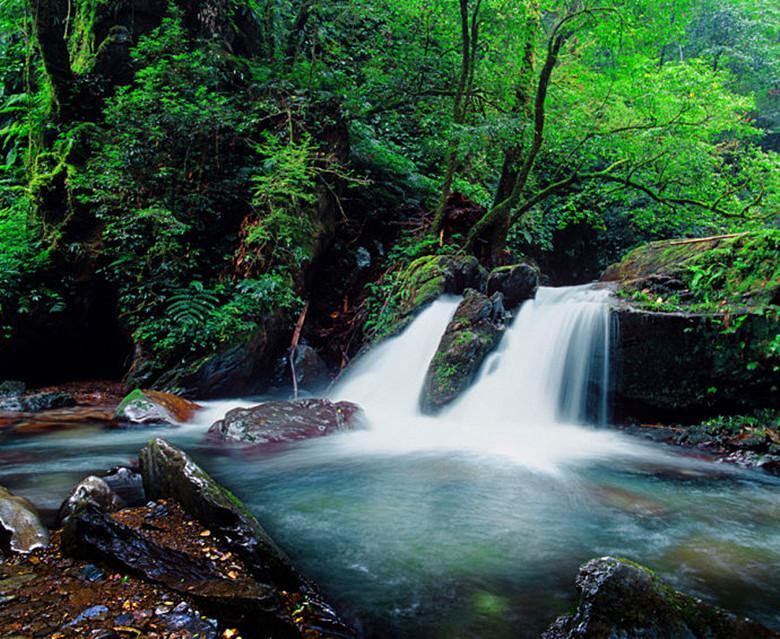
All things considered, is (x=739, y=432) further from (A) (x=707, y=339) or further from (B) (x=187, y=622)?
(B) (x=187, y=622)

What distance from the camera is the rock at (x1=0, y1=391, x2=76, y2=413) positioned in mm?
7320

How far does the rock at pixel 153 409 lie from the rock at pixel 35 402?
54.2 inches

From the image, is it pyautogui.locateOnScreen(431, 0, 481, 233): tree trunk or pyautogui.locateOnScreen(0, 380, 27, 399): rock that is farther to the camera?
pyautogui.locateOnScreen(431, 0, 481, 233): tree trunk

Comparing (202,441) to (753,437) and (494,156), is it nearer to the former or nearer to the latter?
(753,437)

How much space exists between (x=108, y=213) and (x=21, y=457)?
5408mm

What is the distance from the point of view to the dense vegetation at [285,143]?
29.1ft

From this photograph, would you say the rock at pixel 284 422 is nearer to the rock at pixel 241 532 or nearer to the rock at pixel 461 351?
the rock at pixel 461 351

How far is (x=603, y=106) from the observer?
471 inches

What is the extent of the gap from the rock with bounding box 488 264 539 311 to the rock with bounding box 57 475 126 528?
7.84 m

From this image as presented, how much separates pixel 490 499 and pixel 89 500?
3.17 metres

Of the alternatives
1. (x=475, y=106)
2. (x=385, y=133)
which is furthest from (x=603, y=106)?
(x=385, y=133)

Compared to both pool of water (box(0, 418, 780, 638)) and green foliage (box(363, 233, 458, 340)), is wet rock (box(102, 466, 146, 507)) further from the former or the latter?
green foliage (box(363, 233, 458, 340))

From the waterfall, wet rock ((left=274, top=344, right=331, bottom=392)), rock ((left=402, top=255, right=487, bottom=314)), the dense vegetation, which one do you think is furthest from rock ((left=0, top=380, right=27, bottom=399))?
the waterfall

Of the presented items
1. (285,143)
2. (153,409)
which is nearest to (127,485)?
(153,409)
